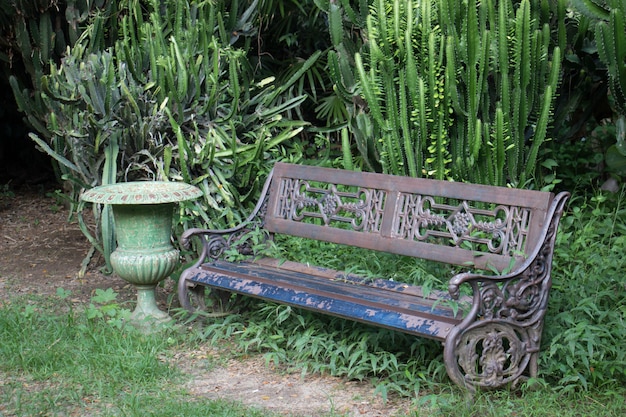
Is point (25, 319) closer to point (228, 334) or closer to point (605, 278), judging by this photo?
point (228, 334)

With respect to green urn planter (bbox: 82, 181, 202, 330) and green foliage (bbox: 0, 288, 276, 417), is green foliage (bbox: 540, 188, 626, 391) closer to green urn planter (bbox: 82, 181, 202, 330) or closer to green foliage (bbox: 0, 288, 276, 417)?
green foliage (bbox: 0, 288, 276, 417)

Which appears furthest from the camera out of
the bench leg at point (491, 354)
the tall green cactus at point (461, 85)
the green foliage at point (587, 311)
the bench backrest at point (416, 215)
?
the tall green cactus at point (461, 85)

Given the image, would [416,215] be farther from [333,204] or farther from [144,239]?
[144,239]

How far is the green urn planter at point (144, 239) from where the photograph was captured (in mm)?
4941

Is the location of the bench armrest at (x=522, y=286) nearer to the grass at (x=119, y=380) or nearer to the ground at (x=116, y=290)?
the grass at (x=119, y=380)

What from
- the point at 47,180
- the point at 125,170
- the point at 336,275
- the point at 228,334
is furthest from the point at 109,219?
the point at 47,180

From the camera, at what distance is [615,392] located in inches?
150

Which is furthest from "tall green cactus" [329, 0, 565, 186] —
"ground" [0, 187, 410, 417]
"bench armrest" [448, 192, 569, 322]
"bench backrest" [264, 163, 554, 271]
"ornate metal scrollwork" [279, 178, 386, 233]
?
"ground" [0, 187, 410, 417]

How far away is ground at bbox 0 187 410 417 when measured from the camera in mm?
3990

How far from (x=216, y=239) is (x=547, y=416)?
2.41m

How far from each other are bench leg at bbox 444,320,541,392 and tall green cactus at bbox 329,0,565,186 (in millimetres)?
1508

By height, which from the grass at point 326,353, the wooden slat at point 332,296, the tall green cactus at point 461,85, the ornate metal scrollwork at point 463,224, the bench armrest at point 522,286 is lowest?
the grass at point 326,353

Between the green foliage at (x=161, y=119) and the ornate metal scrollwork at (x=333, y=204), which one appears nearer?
the ornate metal scrollwork at (x=333, y=204)

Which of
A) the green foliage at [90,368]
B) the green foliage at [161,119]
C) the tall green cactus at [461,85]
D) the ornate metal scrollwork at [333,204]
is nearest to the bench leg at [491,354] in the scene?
the green foliage at [90,368]
